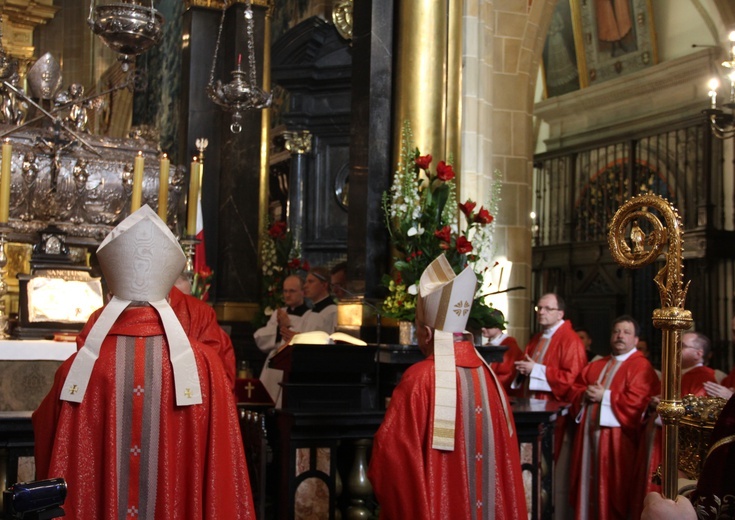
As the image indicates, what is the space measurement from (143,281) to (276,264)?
6.02 meters

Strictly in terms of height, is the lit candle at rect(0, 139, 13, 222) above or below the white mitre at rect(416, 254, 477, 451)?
above

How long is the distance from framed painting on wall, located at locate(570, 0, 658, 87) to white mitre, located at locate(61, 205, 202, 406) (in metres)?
11.2

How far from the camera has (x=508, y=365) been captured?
8.64 metres

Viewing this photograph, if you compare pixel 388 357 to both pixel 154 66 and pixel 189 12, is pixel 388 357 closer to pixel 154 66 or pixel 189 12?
pixel 189 12

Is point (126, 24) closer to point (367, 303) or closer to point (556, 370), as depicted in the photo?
point (367, 303)

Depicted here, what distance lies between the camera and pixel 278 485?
17.8ft

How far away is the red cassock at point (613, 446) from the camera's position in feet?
24.0

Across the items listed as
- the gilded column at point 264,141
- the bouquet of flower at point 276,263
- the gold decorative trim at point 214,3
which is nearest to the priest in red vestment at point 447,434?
the bouquet of flower at point 276,263

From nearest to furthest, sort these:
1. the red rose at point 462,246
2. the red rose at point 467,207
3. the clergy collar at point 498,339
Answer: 1. the red rose at point 462,246
2. the red rose at point 467,207
3. the clergy collar at point 498,339

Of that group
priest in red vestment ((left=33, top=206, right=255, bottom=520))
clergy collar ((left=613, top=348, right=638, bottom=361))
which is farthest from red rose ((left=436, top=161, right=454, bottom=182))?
priest in red vestment ((left=33, top=206, right=255, bottom=520))

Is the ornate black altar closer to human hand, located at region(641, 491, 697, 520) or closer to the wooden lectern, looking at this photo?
the wooden lectern

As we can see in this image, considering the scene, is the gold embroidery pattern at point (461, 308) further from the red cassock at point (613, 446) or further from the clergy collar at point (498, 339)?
the clergy collar at point (498, 339)

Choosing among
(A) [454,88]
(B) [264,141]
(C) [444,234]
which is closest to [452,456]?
(C) [444,234]

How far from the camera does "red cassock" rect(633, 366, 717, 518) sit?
705 centimetres
